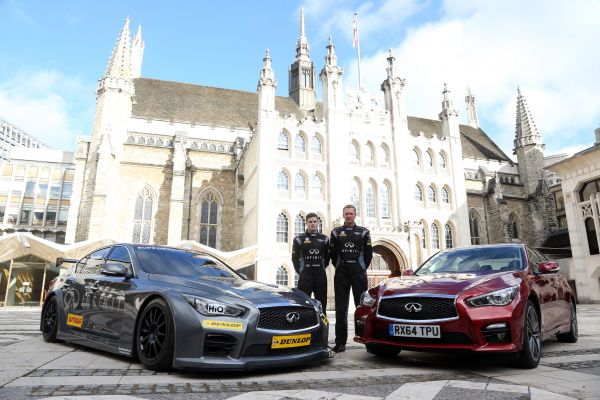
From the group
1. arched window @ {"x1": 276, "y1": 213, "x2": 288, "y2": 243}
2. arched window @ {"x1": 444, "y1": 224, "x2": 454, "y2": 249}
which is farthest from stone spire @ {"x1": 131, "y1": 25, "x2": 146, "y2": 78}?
arched window @ {"x1": 444, "y1": 224, "x2": 454, "y2": 249}

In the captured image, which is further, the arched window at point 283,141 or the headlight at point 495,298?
the arched window at point 283,141

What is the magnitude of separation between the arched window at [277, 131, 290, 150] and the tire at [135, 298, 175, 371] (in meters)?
20.8

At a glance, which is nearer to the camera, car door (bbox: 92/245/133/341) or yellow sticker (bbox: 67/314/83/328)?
car door (bbox: 92/245/133/341)

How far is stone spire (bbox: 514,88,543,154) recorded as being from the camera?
36.6 m

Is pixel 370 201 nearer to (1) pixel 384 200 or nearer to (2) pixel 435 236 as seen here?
(1) pixel 384 200

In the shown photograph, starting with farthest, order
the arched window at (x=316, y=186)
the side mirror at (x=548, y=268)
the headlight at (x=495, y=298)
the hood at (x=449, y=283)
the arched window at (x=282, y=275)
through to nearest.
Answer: the arched window at (x=316, y=186) → the arched window at (x=282, y=275) → the side mirror at (x=548, y=268) → the hood at (x=449, y=283) → the headlight at (x=495, y=298)

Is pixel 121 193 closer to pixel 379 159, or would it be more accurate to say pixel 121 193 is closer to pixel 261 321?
pixel 379 159

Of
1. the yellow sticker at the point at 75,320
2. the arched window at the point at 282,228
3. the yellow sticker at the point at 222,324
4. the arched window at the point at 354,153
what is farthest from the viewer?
the arched window at the point at 354,153

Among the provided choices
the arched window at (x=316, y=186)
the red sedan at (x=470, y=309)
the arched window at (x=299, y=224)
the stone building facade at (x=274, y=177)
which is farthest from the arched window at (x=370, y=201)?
the red sedan at (x=470, y=309)

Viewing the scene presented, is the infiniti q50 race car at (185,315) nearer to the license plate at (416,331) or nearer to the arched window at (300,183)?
the license plate at (416,331)

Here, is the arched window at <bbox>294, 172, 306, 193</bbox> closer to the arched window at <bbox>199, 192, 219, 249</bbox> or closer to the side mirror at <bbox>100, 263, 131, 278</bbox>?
the arched window at <bbox>199, 192, 219, 249</bbox>

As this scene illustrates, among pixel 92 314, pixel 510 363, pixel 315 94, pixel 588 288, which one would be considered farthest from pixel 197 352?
pixel 315 94

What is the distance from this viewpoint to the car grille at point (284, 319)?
170 inches

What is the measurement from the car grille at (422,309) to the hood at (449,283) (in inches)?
4.0
